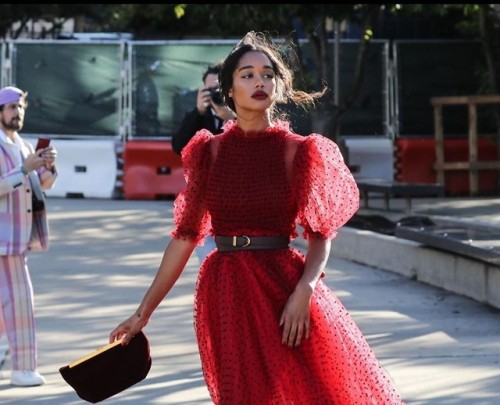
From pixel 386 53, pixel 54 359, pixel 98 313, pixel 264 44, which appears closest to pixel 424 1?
pixel 386 53

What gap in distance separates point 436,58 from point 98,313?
11940 millimetres

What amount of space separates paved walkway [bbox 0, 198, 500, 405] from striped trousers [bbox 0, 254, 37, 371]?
19 centimetres

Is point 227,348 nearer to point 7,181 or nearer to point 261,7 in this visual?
point 7,181

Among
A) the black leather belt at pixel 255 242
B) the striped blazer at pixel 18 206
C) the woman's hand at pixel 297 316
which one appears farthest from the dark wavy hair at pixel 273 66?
the striped blazer at pixel 18 206

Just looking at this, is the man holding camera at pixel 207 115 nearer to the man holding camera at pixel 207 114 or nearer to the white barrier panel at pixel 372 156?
the man holding camera at pixel 207 114

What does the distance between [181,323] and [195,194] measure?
5.12 metres

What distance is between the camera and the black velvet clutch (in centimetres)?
527

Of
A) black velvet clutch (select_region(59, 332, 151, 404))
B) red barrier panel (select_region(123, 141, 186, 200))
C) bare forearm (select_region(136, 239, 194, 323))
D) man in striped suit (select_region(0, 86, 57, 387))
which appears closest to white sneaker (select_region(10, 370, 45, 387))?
man in striped suit (select_region(0, 86, 57, 387))

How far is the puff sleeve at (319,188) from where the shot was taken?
16.7 ft

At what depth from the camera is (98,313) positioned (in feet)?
35.4

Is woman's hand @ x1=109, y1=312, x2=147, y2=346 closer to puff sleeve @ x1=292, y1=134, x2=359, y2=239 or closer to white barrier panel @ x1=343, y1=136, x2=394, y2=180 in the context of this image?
puff sleeve @ x1=292, y1=134, x2=359, y2=239

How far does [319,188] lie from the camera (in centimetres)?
512

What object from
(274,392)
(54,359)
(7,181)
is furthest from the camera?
(54,359)

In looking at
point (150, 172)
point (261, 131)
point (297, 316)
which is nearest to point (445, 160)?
point (150, 172)
